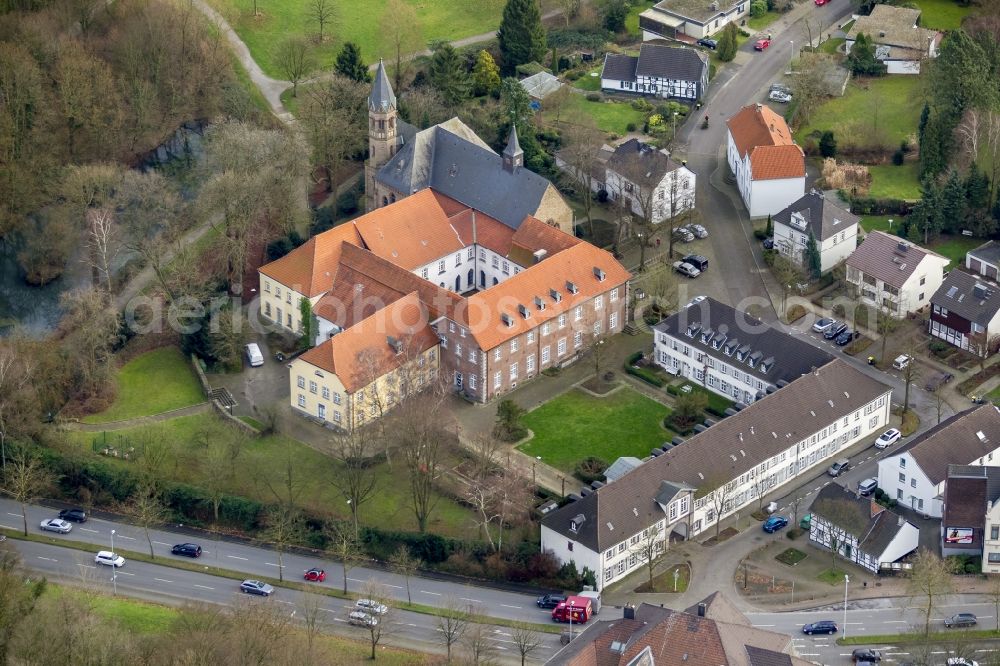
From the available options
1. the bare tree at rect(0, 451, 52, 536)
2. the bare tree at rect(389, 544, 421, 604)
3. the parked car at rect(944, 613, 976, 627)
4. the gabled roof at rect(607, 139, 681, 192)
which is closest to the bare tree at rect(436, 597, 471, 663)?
the bare tree at rect(389, 544, 421, 604)

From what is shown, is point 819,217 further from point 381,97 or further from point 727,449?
point 381,97

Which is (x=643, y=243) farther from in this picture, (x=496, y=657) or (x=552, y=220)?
(x=496, y=657)

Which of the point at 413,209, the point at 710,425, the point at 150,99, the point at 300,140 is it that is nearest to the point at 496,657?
the point at 710,425

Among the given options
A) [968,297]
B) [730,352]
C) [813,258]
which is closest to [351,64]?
[813,258]

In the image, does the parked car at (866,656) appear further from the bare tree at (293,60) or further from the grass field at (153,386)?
the bare tree at (293,60)

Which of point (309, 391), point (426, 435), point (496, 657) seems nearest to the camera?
point (496, 657)

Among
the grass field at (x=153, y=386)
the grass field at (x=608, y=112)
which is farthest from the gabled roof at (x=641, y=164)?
the grass field at (x=153, y=386)
